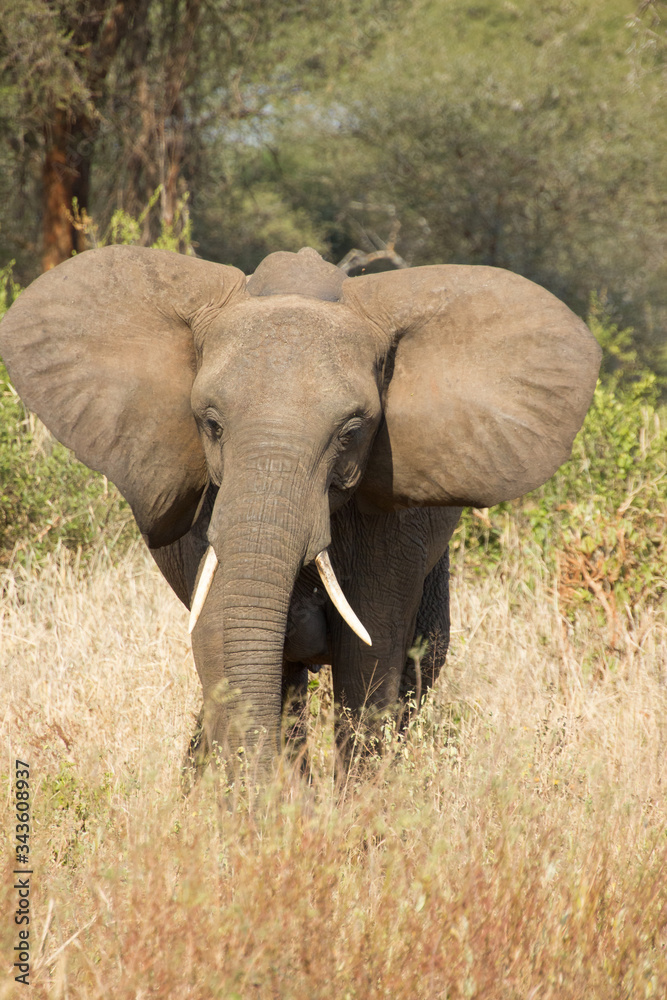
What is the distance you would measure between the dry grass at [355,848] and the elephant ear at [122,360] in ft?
3.15

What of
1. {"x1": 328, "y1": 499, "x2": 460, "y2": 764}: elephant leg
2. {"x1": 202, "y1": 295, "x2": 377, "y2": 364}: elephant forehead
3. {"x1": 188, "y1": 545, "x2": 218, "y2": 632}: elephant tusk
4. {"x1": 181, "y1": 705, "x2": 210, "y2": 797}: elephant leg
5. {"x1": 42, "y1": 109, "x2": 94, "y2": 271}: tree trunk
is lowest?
{"x1": 181, "y1": 705, "x2": 210, "y2": 797}: elephant leg

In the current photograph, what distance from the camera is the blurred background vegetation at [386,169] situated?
6.85 metres

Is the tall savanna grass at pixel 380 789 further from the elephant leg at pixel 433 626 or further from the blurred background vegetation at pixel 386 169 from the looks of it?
the elephant leg at pixel 433 626

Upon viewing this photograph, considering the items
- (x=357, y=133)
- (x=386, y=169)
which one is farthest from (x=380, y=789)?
(x=357, y=133)

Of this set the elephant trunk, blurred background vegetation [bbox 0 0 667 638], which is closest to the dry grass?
the elephant trunk

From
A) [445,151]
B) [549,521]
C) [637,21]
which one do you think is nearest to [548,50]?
[445,151]

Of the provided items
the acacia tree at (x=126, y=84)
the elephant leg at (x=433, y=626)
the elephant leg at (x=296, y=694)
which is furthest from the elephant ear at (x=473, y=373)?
the acacia tree at (x=126, y=84)

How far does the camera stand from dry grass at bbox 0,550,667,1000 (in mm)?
2371

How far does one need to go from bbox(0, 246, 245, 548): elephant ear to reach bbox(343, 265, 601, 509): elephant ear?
1.84 ft

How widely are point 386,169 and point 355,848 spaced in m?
18.1

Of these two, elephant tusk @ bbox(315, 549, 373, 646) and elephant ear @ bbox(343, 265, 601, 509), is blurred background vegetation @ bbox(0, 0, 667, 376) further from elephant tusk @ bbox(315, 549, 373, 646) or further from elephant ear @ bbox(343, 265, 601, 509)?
elephant tusk @ bbox(315, 549, 373, 646)

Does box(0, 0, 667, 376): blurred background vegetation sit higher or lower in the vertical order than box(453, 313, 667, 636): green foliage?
higher

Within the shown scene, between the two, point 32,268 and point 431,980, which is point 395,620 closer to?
point 431,980

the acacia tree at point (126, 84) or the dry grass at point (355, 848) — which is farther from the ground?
the acacia tree at point (126, 84)
